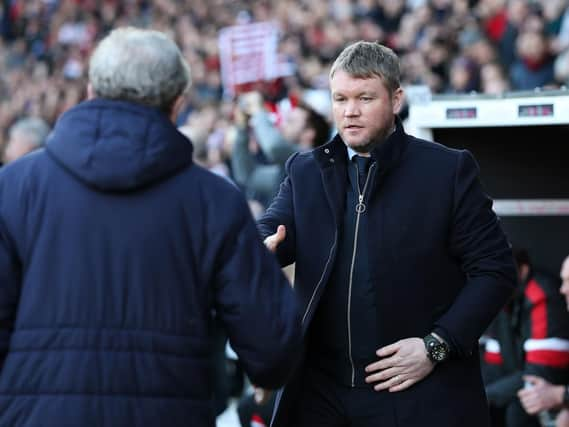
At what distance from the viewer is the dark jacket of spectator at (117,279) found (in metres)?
2.50

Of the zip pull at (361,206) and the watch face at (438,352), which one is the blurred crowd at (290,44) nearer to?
the zip pull at (361,206)

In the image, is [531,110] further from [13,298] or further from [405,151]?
[13,298]

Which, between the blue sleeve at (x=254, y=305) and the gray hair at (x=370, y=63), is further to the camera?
the gray hair at (x=370, y=63)

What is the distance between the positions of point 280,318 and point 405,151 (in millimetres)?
1077

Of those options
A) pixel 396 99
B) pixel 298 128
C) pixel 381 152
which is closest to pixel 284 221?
pixel 381 152

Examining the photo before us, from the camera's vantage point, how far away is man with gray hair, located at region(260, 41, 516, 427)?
3322 mm

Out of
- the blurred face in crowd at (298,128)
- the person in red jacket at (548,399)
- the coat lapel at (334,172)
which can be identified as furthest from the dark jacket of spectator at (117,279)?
the blurred face in crowd at (298,128)

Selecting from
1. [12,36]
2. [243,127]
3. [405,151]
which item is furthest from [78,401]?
[12,36]

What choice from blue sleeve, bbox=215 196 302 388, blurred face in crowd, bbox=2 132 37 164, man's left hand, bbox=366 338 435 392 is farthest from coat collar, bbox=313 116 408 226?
blurred face in crowd, bbox=2 132 37 164

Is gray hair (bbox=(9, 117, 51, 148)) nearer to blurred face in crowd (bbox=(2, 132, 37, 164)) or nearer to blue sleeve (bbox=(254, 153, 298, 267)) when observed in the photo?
blurred face in crowd (bbox=(2, 132, 37, 164))

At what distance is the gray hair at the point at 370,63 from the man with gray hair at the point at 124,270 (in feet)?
3.19

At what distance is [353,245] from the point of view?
340cm

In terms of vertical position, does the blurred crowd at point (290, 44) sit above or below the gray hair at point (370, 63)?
below

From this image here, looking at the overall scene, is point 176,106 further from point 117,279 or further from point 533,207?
point 533,207
